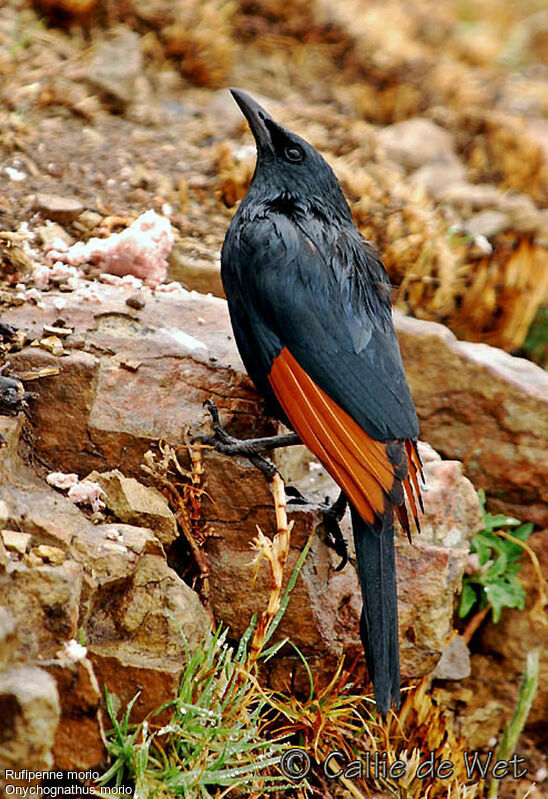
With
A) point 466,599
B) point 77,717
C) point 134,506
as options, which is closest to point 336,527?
point 134,506

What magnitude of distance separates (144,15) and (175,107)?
0.92m

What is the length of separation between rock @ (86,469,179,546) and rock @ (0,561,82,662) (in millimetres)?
613

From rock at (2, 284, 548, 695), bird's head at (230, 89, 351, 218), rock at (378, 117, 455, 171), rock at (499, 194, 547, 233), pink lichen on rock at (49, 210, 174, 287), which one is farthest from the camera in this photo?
rock at (378, 117, 455, 171)

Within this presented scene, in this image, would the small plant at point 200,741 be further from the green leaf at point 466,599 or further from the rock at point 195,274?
the rock at point 195,274

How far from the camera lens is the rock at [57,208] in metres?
4.82

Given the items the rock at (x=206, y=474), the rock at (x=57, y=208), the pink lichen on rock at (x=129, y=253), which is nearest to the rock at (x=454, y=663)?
the rock at (x=206, y=474)

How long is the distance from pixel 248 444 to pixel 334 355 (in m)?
0.51

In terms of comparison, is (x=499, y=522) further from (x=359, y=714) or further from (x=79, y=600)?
→ (x=79, y=600)

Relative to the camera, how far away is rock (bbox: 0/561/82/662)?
8.87ft

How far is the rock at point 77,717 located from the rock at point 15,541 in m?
0.35

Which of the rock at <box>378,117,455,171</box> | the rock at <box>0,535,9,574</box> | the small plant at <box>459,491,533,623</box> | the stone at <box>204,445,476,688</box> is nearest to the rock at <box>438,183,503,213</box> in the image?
the rock at <box>378,117,455,171</box>

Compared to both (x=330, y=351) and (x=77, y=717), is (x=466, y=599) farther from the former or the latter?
(x=77, y=717)

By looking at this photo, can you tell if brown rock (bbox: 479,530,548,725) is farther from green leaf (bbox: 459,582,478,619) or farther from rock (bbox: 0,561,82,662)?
rock (bbox: 0,561,82,662)

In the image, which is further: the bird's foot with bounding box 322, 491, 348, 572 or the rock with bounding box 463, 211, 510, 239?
the rock with bounding box 463, 211, 510, 239
